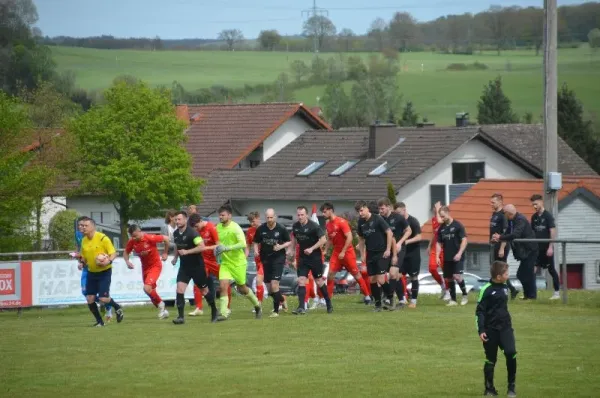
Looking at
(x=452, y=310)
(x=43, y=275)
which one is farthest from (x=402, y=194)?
(x=452, y=310)

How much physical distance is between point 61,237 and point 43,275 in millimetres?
29305

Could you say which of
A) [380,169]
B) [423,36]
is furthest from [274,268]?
[423,36]

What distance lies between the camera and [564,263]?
24.1 m

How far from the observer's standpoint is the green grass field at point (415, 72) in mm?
113250

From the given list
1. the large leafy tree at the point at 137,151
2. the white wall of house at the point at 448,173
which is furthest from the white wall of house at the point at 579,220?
the large leafy tree at the point at 137,151

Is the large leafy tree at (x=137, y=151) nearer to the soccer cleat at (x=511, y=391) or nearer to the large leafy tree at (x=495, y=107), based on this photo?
the soccer cleat at (x=511, y=391)

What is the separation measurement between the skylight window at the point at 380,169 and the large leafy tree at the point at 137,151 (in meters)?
10.9

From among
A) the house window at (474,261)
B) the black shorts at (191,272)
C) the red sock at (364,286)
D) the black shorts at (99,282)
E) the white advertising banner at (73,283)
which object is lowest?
the house window at (474,261)

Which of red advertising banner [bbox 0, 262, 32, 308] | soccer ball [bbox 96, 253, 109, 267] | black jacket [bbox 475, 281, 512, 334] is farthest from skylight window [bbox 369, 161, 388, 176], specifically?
black jacket [bbox 475, 281, 512, 334]

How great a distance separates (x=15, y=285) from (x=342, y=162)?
45101mm

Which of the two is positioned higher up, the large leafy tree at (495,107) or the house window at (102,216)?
the large leafy tree at (495,107)

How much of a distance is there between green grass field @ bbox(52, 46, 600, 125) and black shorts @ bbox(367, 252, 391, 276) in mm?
82301

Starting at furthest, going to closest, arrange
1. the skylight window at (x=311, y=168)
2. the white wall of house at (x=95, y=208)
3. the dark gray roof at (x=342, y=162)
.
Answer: the white wall of house at (x=95, y=208) → the skylight window at (x=311, y=168) → the dark gray roof at (x=342, y=162)

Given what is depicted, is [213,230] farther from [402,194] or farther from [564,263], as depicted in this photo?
[402,194]
